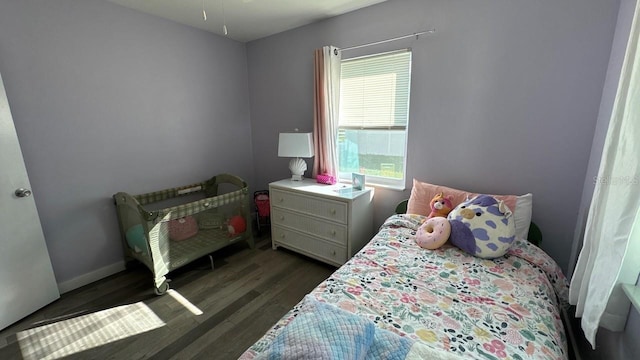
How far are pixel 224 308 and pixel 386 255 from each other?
1.31m

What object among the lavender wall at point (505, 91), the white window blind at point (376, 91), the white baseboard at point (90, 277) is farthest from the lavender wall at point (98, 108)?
the lavender wall at point (505, 91)

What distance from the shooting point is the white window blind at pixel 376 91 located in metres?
2.27

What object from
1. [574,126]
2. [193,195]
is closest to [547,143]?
[574,126]

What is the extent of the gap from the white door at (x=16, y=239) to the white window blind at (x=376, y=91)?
2545 millimetres

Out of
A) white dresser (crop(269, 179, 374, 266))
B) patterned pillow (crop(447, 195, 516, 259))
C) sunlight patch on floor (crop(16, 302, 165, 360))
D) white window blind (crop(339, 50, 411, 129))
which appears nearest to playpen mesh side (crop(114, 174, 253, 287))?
sunlight patch on floor (crop(16, 302, 165, 360))

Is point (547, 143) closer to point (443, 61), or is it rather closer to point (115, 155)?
point (443, 61)

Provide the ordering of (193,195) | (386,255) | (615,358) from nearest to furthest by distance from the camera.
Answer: (615,358), (386,255), (193,195)

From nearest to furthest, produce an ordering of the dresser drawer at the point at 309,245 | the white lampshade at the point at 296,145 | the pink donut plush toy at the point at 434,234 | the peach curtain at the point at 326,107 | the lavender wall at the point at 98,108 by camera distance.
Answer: the pink donut plush toy at the point at 434,234 → the lavender wall at the point at 98,108 → the dresser drawer at the point at 309,245 → the peach curtain at the point at 326,107 → the white lampshade at the point at 296,145

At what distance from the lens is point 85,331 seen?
1.75m

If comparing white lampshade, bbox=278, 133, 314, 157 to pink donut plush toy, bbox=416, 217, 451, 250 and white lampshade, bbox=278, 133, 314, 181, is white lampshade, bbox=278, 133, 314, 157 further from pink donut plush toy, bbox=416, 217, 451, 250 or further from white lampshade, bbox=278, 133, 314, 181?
pink donut plush toy, bbox=416, 217, 451, 250

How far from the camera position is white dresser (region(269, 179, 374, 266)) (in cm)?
230

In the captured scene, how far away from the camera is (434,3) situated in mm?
2006

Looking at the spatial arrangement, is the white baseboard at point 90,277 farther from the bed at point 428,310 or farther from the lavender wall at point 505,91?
the lavender wall at point 505,91

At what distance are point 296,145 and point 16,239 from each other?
2.23 meters
